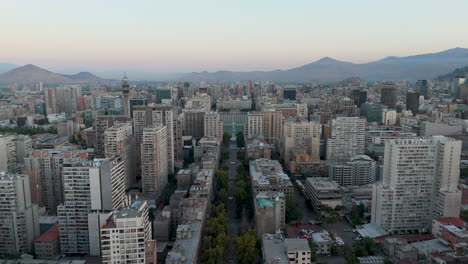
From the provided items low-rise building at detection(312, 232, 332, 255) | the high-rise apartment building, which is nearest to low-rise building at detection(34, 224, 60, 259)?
low-rise building at detection(312, 232, 332, 255)

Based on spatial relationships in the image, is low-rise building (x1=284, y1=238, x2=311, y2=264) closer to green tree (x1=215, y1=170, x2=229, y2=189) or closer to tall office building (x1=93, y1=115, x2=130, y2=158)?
green tree (x1=215, y1=170, x2=229, y2=189)

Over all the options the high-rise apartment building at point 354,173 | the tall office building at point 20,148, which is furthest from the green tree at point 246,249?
the tall office building at point 20,148

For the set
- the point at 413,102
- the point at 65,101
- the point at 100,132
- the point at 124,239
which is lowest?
the point at 124,239

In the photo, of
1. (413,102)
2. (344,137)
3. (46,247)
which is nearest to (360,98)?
(413,102)

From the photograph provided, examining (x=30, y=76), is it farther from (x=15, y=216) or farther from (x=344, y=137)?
(x=15, y=216)

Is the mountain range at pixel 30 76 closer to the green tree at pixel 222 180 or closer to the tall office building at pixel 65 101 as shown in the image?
the tall office building at pixel 65 101

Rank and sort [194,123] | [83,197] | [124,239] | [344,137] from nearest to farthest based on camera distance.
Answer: [124,239]
[83,197]
[344,137]
[194,123]

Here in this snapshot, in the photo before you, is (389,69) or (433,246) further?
(389,69)
